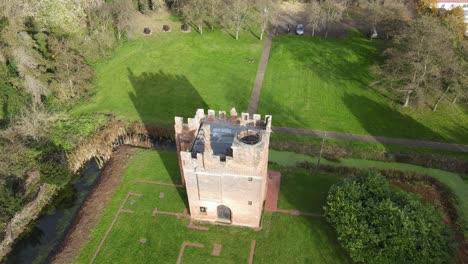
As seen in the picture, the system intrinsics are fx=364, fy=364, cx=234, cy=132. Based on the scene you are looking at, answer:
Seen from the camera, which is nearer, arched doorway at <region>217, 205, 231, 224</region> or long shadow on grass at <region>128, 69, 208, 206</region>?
arched doorway at <region>217, 205, 231, 224</region>

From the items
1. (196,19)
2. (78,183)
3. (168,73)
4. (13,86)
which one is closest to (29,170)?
(78,183)

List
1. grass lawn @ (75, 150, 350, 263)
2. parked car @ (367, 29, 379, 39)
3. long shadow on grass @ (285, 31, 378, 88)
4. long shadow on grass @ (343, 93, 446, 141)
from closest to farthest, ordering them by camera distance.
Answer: grass lawn @ (75, 150, 350, 263), long shadow on grass @ (343, 93, 446, 141), long shadow on grass @ (285, 31, 378, 88), parked car @ (367, 29, 379, 39)

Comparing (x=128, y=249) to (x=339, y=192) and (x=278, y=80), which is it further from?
(x=278, y=80)

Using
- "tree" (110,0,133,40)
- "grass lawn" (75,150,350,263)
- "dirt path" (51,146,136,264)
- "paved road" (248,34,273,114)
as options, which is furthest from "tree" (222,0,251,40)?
"grass lawn" (75,150,350,263)

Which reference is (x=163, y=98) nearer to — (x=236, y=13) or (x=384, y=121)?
(x=236, y=13)

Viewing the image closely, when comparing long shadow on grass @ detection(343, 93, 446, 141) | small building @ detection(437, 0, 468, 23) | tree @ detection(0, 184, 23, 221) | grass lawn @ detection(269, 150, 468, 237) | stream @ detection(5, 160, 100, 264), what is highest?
small building @ detection(437, 0, 468, 23)

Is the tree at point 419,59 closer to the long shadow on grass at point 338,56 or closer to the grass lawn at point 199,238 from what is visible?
the long shadow on grass at point 338,56

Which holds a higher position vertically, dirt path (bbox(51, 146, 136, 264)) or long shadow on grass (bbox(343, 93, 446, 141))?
long shadow on grass (bbox(343, 93, 446, 141))

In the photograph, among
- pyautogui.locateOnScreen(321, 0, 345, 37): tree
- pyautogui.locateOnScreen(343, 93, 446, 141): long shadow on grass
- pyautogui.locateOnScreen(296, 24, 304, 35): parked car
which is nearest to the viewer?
pyautogui.locateOnScreen(343, 93, 446, 141): long shadow on grass

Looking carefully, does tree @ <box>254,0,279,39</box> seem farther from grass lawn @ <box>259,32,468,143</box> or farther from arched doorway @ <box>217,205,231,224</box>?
arched doorway @ <box>217,205,231,224</box>
